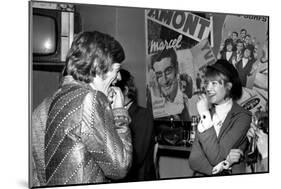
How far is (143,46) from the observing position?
447cm

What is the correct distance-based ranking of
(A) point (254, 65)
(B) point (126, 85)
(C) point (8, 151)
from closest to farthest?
(C) point (8, 151) < (B) point (126, 85) < (A) point (254, 65)

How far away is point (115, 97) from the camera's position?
432 cm

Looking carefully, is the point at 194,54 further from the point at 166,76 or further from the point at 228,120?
the point at 228,120

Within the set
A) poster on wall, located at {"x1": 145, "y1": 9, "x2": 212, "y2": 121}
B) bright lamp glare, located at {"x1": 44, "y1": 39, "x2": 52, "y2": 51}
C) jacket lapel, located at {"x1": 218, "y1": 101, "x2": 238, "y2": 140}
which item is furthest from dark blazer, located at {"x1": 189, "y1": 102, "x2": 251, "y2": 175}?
bright lamp glare, located at {"x1": 44, "y1": 39, "x2": 52, "y2": 51}

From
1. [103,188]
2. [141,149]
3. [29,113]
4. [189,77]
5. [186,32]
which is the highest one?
[186,32]

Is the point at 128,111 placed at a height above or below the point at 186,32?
below

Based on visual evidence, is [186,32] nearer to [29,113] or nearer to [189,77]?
[189,77]

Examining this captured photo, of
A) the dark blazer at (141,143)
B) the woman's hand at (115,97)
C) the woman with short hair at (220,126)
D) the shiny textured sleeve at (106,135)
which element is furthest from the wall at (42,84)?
the woman with short hair at (220,126)

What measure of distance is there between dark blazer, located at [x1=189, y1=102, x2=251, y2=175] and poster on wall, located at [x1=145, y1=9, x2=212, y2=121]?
0.26 meters

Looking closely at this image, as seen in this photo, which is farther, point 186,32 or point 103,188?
point 186,32

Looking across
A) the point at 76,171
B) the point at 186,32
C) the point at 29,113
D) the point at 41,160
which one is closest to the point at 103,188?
the point at 76,171

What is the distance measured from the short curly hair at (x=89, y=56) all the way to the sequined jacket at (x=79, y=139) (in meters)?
0.10

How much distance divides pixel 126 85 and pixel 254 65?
1282 millimetres

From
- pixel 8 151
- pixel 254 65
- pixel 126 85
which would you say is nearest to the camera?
pixel 8 151
